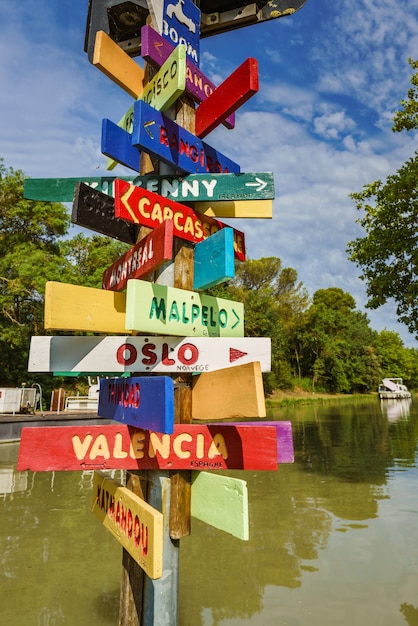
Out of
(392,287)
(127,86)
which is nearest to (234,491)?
(127,86)

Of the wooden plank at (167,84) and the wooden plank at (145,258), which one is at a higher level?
the wooden plank at (167,84)

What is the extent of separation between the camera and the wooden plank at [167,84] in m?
2.46

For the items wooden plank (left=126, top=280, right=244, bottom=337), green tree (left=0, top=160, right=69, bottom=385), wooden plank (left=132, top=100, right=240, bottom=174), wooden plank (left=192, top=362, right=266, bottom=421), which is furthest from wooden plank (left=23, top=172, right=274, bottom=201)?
green tree (left=0, top=160, right=69, bottom=385)

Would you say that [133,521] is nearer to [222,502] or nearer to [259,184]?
[222,502]

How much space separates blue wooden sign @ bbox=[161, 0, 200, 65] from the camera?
116 inches

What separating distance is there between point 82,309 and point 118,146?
1202 millimetres

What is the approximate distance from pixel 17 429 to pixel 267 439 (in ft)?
46.5

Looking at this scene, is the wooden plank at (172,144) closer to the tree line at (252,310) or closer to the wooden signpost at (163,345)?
the wooden signpost at (163,345)

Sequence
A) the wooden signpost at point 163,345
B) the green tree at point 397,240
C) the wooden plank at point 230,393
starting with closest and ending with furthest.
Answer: the wooden plank at point 230,393 → the wooden signpost at point 163,345 → the green tree at point 397,240

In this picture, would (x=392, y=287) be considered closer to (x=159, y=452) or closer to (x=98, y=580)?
(x=98, y=580)

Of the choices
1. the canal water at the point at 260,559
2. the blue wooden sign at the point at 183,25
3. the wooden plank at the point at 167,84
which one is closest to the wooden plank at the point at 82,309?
the wooden plank at the point at 167,84

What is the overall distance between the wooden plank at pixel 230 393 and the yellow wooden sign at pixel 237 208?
45.8 inches

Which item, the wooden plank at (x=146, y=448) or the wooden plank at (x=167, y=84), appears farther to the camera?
the wooden plank at (x=167, y=84)

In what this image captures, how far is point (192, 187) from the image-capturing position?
2.76 metres
